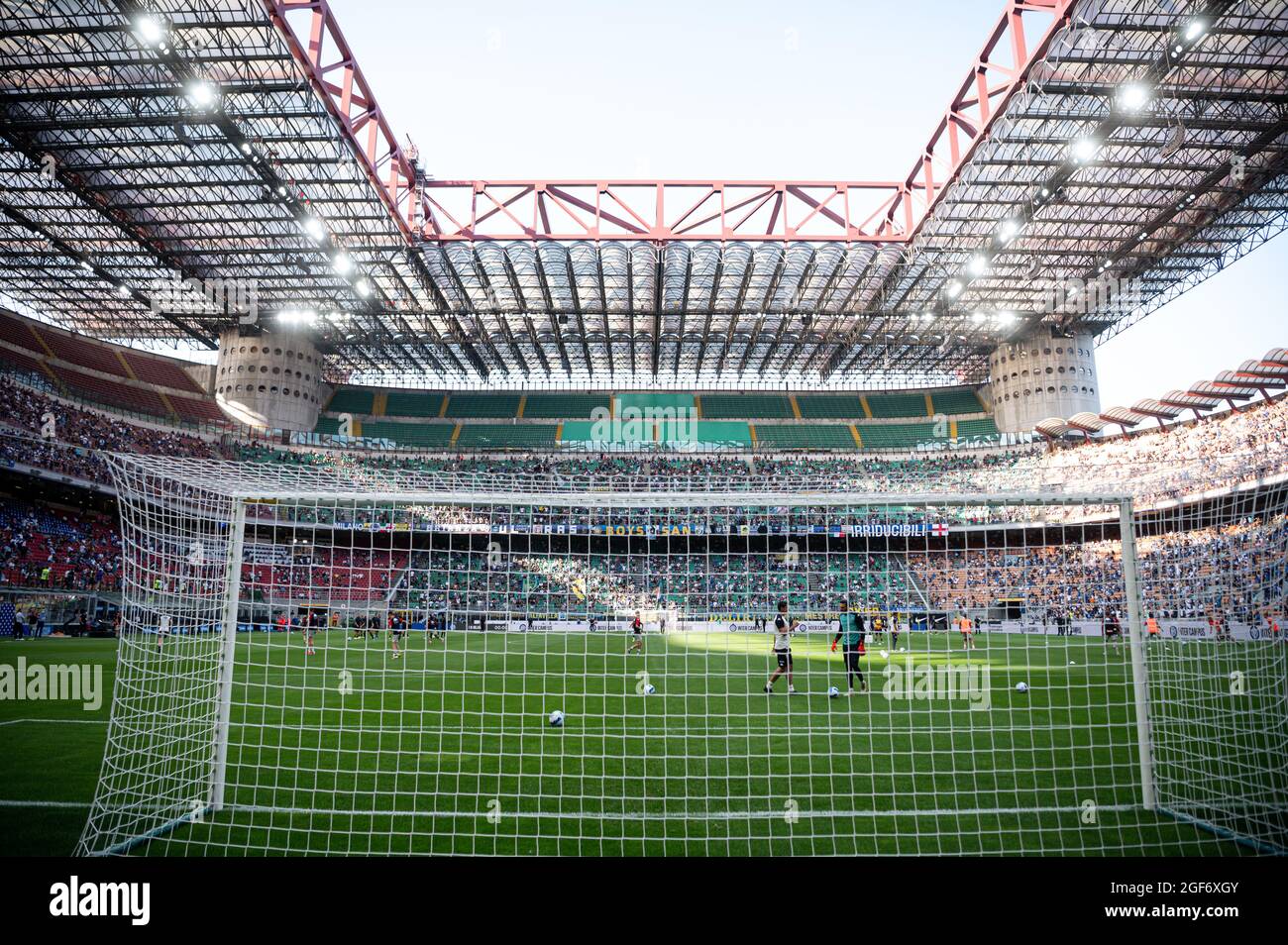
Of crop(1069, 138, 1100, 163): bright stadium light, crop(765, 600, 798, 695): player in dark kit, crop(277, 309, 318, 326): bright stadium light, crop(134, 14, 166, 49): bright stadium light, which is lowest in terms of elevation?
crop(765, 600, 798, 695): player in dark kit

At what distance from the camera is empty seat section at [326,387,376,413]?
1921 inches

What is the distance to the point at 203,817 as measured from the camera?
5754mm

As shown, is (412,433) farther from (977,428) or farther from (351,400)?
(977,428)

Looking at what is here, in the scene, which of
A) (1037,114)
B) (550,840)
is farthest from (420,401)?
(550,840)

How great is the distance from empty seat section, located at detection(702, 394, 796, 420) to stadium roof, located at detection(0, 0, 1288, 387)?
6.91m

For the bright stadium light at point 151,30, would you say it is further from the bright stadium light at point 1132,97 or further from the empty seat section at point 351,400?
the empty seat section at point 351,400

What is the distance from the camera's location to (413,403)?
51.2 metres

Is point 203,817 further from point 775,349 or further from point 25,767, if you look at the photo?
point 775,349

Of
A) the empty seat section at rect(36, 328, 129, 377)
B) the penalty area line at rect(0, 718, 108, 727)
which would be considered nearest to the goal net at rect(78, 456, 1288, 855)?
the penalty area line at rect(0, 718, 108, 727)

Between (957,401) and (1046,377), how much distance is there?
8.83 meters

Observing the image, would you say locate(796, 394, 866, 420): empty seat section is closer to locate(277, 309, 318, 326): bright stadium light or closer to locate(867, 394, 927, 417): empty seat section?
locate(867, 394, 927, 417): empty seat section

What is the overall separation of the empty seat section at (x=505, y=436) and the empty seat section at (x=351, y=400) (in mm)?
7552

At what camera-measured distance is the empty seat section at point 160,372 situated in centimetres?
4362
